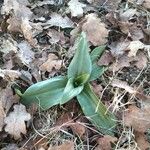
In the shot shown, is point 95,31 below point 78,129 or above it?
above

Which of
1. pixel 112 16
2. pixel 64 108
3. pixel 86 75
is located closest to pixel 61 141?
pixel 64 108

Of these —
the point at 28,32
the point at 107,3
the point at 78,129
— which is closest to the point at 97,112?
the point at 78,129

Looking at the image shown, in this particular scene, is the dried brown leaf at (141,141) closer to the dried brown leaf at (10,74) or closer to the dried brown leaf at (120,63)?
the dried brown leaf at (120,63)

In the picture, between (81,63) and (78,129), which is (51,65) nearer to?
(81,63)

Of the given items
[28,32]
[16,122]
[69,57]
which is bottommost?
[16,122]

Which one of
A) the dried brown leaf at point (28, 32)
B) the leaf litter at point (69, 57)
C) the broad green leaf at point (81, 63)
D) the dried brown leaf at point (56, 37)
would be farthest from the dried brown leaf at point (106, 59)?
the dried brown leaf at point (28, 32)
